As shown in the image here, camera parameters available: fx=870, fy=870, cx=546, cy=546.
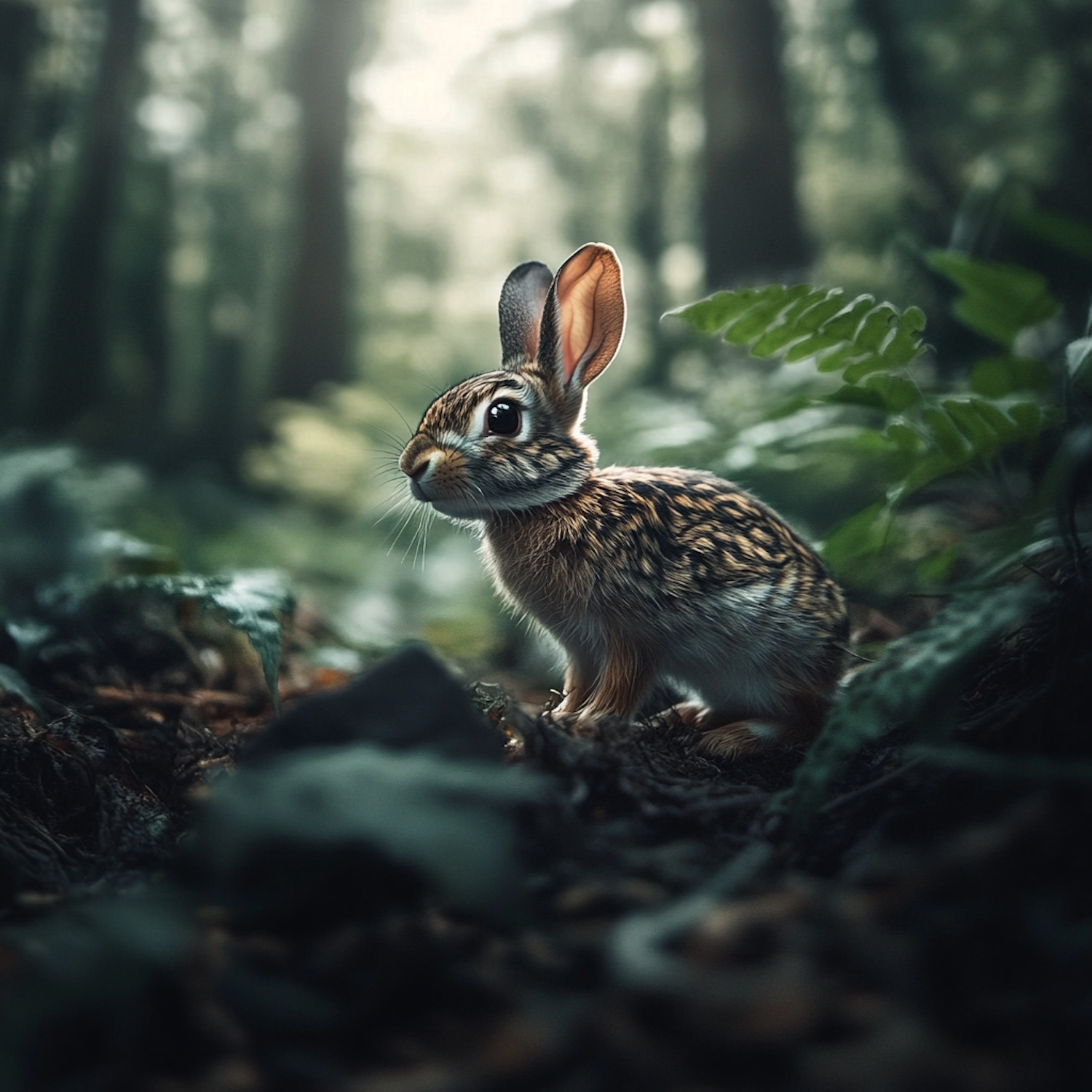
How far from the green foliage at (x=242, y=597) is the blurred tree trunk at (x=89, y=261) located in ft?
36.9

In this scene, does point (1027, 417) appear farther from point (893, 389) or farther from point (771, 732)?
point (771, 732)

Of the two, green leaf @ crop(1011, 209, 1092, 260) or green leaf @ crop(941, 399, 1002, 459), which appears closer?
green leaf @ crop(1011, 209, 1092, 260)

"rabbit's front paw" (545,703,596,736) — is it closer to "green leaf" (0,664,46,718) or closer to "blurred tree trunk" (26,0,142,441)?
"green leaf" (0,664,46,718)

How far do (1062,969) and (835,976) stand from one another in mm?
338

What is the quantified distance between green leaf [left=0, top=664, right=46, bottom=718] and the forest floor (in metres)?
0.84

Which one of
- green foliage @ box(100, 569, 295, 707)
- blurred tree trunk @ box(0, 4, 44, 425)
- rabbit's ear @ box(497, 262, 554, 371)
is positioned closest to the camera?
green foliage @ box(100, 569, 295, 707)

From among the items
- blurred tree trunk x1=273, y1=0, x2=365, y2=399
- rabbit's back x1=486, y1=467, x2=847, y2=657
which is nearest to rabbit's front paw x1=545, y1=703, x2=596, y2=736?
rabbit's back x1=486, y1=467, x2=847, y2=657

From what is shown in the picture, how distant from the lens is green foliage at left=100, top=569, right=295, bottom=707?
2742 mm

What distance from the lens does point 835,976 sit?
48.9 inches

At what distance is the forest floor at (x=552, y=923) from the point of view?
1142 mm

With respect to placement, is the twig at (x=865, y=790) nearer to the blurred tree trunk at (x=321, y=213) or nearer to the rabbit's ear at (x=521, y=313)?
the rabbit's ear at (x=521, y=313)

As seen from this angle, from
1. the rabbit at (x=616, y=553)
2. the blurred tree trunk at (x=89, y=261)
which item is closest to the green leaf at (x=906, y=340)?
the rabbit at (x=616, y=553)

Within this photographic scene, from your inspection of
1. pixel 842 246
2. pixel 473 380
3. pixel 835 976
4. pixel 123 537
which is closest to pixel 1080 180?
pixel 842 246

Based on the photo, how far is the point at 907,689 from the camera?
70.7 inches
